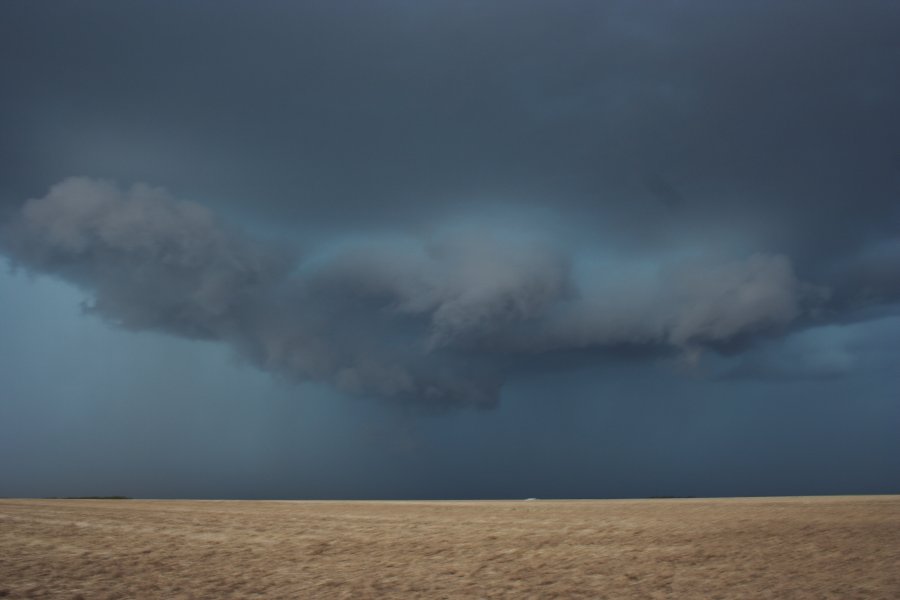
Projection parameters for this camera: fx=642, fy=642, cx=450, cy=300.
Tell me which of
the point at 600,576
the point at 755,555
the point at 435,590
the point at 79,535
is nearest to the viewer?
the point at 435,590

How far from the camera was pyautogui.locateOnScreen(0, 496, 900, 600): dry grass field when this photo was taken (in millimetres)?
22922

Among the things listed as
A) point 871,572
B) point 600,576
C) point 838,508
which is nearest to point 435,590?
point 600,576

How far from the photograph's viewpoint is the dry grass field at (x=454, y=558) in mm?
22922

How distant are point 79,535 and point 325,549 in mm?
14938

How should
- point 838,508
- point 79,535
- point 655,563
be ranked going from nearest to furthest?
point 655,563 < point 79,535 < point 838,508

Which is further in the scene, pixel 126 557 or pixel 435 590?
pixel 126 557

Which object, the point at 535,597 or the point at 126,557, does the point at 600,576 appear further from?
the point at 126,557

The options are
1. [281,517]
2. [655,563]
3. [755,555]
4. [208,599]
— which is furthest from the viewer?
[281,517]

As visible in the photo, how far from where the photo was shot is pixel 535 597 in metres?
21.9

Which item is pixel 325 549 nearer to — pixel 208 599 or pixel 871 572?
pixel 208 599

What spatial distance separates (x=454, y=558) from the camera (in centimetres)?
2986

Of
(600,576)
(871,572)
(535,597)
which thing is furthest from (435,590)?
(871,572)

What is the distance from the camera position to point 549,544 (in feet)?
112

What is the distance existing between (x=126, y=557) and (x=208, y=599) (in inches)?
403
